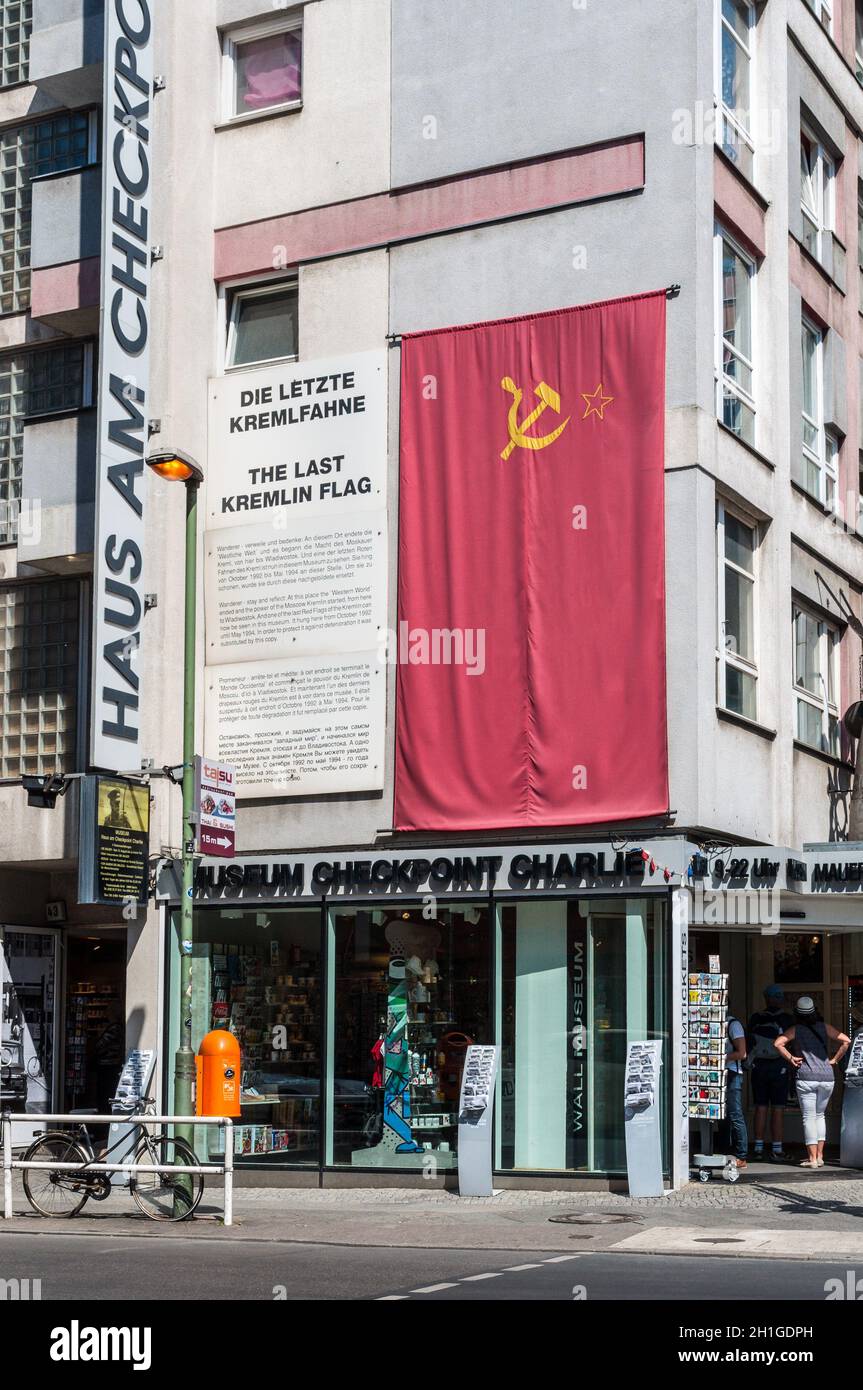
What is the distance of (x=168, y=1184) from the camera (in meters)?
17.4

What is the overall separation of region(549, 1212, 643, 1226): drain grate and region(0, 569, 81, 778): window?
355 inches

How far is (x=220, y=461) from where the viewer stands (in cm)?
2325

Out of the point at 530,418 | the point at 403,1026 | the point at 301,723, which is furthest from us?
the point at 301,723

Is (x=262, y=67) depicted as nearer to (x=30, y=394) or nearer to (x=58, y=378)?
(x=58, y=378)

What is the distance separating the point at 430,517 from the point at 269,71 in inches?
271

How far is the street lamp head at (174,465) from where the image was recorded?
17938mm

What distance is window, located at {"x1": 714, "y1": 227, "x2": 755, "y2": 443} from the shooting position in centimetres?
2119

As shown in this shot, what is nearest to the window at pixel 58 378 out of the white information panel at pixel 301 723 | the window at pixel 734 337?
the white information panel at pixel 301 723

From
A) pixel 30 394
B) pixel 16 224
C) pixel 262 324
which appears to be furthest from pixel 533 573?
pixel 16 224

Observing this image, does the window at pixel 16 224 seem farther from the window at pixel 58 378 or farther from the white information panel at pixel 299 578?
the white information panel at pixel 299 578

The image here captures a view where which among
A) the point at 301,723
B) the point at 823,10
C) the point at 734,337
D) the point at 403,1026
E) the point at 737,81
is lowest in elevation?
the point at 403,1026

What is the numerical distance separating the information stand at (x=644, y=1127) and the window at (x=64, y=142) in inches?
537

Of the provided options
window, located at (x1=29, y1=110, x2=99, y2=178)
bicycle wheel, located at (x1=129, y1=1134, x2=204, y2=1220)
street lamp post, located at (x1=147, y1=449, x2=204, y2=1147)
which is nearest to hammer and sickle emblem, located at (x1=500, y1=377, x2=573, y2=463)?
street lamp post, located at (x1=147, y1=449, x2=204, y2=1147)
